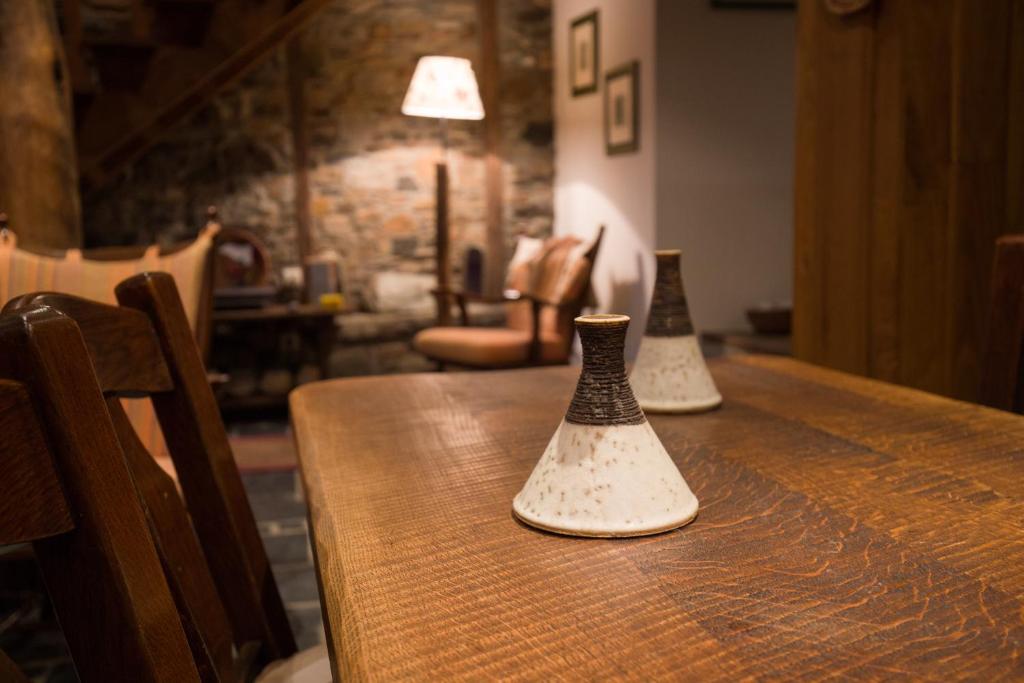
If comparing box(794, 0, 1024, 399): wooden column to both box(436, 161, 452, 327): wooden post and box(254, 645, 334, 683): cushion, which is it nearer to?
box(254, 645, 334, 683): cushion

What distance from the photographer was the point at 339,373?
5.66 metres

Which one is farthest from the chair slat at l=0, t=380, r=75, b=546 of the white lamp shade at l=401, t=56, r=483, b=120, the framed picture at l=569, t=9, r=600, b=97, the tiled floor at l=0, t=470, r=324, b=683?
the framed picture at l=569, t=9, r=600, b=97

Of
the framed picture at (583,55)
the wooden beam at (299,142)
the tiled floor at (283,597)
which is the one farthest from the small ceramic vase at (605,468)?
the wooden beam at (299,142)

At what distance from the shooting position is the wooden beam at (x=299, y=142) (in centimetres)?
585

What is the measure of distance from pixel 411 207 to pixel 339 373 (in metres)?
1.25

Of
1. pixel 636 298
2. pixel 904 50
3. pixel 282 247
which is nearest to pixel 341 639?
pixel 904 50

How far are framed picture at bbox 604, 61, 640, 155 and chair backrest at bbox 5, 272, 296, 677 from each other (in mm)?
4058

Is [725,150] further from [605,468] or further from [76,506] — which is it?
[76,506]

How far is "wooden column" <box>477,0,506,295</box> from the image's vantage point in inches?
239

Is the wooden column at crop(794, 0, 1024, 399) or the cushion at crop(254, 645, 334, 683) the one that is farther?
the wooden column at crop(794, 0, 1024, 399)

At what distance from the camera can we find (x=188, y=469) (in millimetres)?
1063

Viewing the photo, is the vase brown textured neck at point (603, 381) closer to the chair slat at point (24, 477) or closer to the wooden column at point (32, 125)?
the chair slat at point (24, 477)

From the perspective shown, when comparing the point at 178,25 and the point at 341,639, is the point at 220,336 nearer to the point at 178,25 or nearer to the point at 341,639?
the point at 178,25

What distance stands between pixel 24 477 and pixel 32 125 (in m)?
3.61
